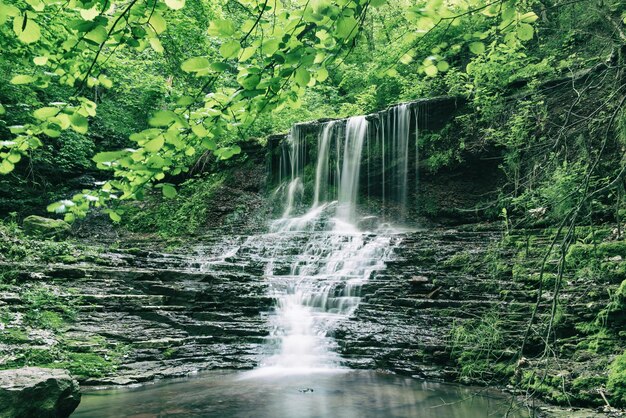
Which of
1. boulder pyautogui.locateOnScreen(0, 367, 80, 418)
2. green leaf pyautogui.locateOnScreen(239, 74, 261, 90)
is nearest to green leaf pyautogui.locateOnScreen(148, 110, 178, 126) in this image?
green leaf pyautogui.locateOnScreen(239, 74, 261, 90)

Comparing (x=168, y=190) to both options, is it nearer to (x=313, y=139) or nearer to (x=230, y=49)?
(x=230, y=49)

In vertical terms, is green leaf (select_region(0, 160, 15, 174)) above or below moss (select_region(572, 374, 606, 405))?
above

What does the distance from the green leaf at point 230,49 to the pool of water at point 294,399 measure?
169 inches

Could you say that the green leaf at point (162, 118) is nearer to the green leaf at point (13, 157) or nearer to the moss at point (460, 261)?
the green leaf at point (13, 157)

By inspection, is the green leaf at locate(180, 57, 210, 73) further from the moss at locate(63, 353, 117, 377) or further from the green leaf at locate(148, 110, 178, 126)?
the moss at locate(63, 353, 117, 377)

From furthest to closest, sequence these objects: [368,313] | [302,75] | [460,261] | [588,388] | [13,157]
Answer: [460,261], [368,313], [588,388], [13,157], [302,75]

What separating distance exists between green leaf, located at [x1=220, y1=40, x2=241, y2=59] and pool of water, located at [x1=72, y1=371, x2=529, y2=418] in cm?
429

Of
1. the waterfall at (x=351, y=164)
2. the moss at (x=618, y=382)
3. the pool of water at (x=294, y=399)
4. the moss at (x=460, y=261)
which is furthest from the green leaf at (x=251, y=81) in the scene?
the waterfall at (x=351, y=164)

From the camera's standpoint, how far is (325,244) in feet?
37.3

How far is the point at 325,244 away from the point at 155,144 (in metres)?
9.92

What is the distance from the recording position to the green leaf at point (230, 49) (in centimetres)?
150

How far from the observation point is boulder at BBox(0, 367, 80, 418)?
368 centimetres

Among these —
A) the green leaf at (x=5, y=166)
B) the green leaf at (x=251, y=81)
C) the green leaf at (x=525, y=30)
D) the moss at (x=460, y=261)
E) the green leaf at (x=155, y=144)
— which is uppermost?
the green leaf at (x=525, y=30)

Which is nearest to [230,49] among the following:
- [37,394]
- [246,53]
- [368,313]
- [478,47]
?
[246,53]
